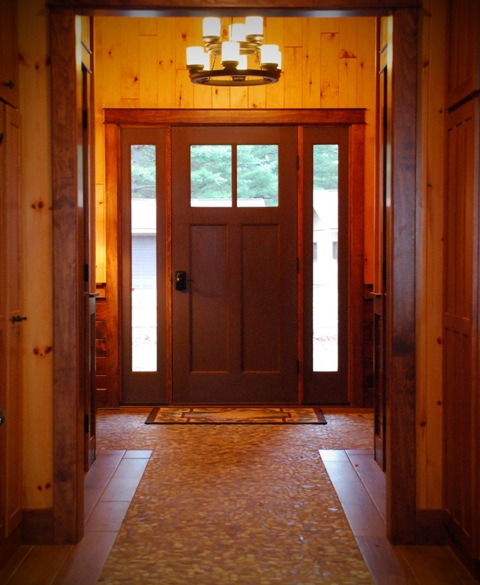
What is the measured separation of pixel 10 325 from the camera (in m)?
2.92

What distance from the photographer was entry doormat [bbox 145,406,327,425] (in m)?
5.30

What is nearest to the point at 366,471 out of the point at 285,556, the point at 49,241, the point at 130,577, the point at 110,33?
the point at 285,556

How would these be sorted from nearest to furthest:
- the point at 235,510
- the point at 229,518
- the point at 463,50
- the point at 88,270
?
the point at 463,50 → the point at 229,518 → the point at 235,510 → the point at 88,270

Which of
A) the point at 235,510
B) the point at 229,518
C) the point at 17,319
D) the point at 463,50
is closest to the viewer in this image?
the point at 463,50

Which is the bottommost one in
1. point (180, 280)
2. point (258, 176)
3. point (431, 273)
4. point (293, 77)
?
point (180, 280)

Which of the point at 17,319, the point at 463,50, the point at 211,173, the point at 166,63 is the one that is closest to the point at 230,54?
the point at 166,63

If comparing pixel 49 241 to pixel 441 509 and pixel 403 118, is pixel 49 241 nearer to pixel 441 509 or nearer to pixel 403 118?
pixel 403 118

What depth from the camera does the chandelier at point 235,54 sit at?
483 cm

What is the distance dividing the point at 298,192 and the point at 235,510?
2.88 m

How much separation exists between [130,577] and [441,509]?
4.08 ft

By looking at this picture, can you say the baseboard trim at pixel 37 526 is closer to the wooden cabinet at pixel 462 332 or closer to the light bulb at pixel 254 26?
the wooden cabinet at pixel 462 332

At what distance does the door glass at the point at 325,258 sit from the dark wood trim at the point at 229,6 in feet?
8.95

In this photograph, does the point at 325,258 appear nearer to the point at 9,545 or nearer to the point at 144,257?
the point at 144,257

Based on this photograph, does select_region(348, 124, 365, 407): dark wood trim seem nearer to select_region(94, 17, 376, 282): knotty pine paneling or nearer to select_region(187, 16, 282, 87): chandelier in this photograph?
select_region(94, 17, 376, 282): knotty pine paneling
